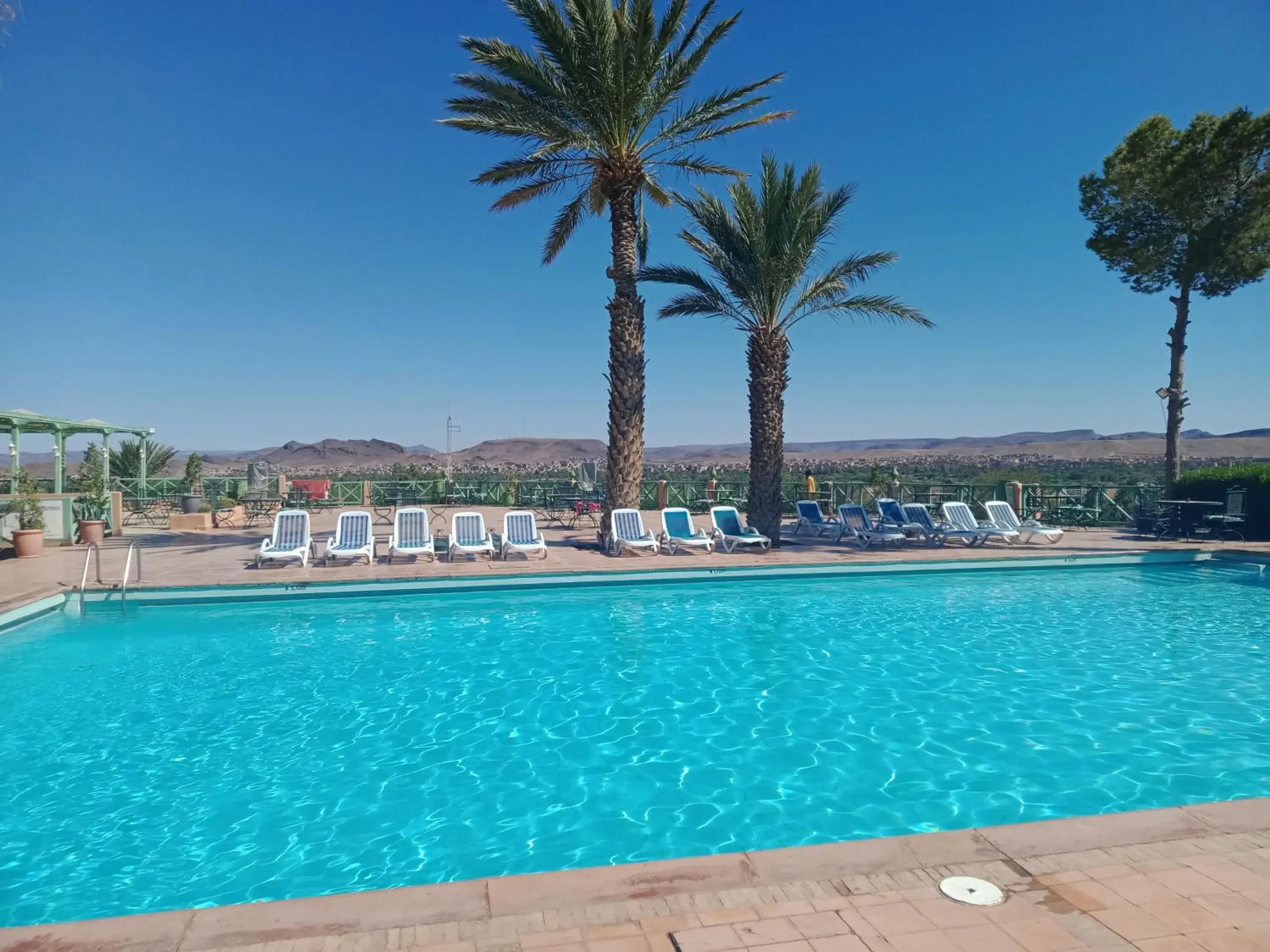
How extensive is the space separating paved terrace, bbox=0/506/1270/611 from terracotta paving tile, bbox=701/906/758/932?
9.02 metres

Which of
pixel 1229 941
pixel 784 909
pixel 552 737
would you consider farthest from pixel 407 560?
pixel 1229 941

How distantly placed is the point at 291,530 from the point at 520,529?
384cm

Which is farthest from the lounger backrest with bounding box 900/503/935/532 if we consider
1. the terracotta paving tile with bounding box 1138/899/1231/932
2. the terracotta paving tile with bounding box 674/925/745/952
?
the terracotta paving tile with bounding box 674/925/745/952

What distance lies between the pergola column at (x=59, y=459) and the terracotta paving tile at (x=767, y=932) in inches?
810

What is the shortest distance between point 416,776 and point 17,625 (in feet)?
23.3

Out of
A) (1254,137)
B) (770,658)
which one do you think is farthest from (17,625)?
(1254,137)

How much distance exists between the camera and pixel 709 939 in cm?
261

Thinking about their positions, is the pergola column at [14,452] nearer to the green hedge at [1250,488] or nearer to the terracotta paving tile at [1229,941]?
the terracotta paving tile at [1229,941]

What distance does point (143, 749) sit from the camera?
5.51 meters

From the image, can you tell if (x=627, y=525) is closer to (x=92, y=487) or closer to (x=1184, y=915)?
(x=1184, y=915)

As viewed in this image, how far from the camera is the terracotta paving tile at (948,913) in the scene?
2.70 meters

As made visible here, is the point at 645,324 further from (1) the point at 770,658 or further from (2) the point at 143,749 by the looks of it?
(2) the point at 143,749

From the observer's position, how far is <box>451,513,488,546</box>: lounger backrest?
44.4 feet

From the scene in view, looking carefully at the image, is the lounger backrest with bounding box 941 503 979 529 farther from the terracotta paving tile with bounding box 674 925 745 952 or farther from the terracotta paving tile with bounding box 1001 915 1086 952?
the terracotta paving tile with bounding box 674 925 745 952
